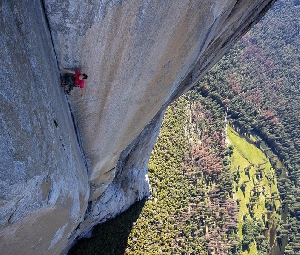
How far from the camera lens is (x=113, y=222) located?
15.3 metres

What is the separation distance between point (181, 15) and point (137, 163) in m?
9.66

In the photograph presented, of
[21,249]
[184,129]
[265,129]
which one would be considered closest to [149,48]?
[21,249]

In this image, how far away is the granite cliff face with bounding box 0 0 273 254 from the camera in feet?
12.8

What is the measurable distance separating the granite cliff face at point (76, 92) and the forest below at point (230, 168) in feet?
29.3

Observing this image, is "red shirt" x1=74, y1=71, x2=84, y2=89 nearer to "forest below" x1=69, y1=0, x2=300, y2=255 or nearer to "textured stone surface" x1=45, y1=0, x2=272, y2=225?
"textured stone surface" x1=45, y1=0, x2=272, y2=225

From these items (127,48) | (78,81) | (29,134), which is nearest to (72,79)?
(78,81)

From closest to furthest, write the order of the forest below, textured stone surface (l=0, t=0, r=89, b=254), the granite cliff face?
Result: 1. textured stone surface (l=0, t=0, r=89, b=254)
2. the granite cliff face
3. the forest below

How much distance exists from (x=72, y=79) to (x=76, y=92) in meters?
0.52

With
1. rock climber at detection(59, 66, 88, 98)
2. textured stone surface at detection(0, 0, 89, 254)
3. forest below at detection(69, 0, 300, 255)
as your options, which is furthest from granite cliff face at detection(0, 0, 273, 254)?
forest below at detection(69, 0, 300, 255)

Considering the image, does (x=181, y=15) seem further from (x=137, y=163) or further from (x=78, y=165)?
(x=137, y=163)

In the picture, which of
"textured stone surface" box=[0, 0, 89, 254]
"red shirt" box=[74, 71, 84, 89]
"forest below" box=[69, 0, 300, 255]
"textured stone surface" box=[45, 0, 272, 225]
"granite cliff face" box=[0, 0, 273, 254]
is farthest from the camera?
"forest below" box=[69, 0, 300, 255]

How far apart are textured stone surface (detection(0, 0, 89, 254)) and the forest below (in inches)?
375

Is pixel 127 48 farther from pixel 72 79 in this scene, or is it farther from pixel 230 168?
pixel 230 168

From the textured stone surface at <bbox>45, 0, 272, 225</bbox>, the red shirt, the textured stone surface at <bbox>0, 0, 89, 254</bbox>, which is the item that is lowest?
the textured stone surface at <bbox>0, 0, 89, 254</bbox>
